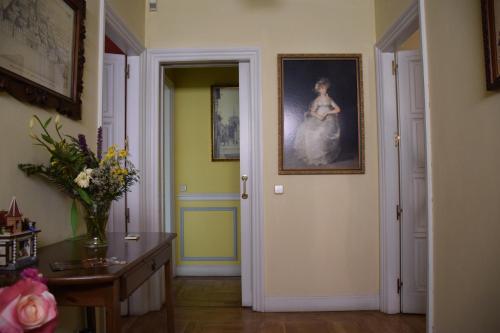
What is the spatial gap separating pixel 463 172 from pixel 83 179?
203 centimetres

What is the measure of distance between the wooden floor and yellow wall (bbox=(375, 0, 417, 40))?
7.93 ft

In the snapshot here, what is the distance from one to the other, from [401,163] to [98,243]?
8.14ft

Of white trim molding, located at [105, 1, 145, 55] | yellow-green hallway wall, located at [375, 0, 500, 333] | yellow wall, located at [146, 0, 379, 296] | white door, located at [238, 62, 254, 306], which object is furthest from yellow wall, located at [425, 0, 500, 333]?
white trim molding, located at [105, 1, 145, 55]

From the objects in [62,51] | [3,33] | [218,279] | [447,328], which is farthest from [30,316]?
[218,279]

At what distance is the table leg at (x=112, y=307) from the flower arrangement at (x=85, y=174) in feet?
1.59

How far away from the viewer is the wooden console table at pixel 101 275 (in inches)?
46.9

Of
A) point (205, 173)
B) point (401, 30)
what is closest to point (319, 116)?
point (401, 30)

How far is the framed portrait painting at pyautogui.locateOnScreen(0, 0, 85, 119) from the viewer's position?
1.39 meters

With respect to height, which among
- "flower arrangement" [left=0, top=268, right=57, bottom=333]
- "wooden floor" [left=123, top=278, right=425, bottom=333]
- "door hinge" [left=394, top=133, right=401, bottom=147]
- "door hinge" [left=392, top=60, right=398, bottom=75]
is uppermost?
"door hinge" [left=392, top=60, right=398, bottom=75]

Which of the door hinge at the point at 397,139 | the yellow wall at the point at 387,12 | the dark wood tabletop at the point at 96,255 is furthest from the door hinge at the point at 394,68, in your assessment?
the dark wood tabletop at the point at 96,255

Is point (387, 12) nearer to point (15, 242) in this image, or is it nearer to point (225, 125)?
point (225, 125)

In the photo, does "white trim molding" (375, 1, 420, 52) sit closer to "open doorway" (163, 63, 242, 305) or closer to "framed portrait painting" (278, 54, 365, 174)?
"framed portrait painting" (278, 54, 365, 174)

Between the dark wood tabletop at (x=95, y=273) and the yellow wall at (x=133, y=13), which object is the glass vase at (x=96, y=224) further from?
the yellow wall at (x=133, y=13)

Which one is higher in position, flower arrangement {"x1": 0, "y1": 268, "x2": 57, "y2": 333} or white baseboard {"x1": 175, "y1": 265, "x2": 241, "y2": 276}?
flower arrangement {"x1": 0, "y1": 268, "x2": 57, "y2": 333}
